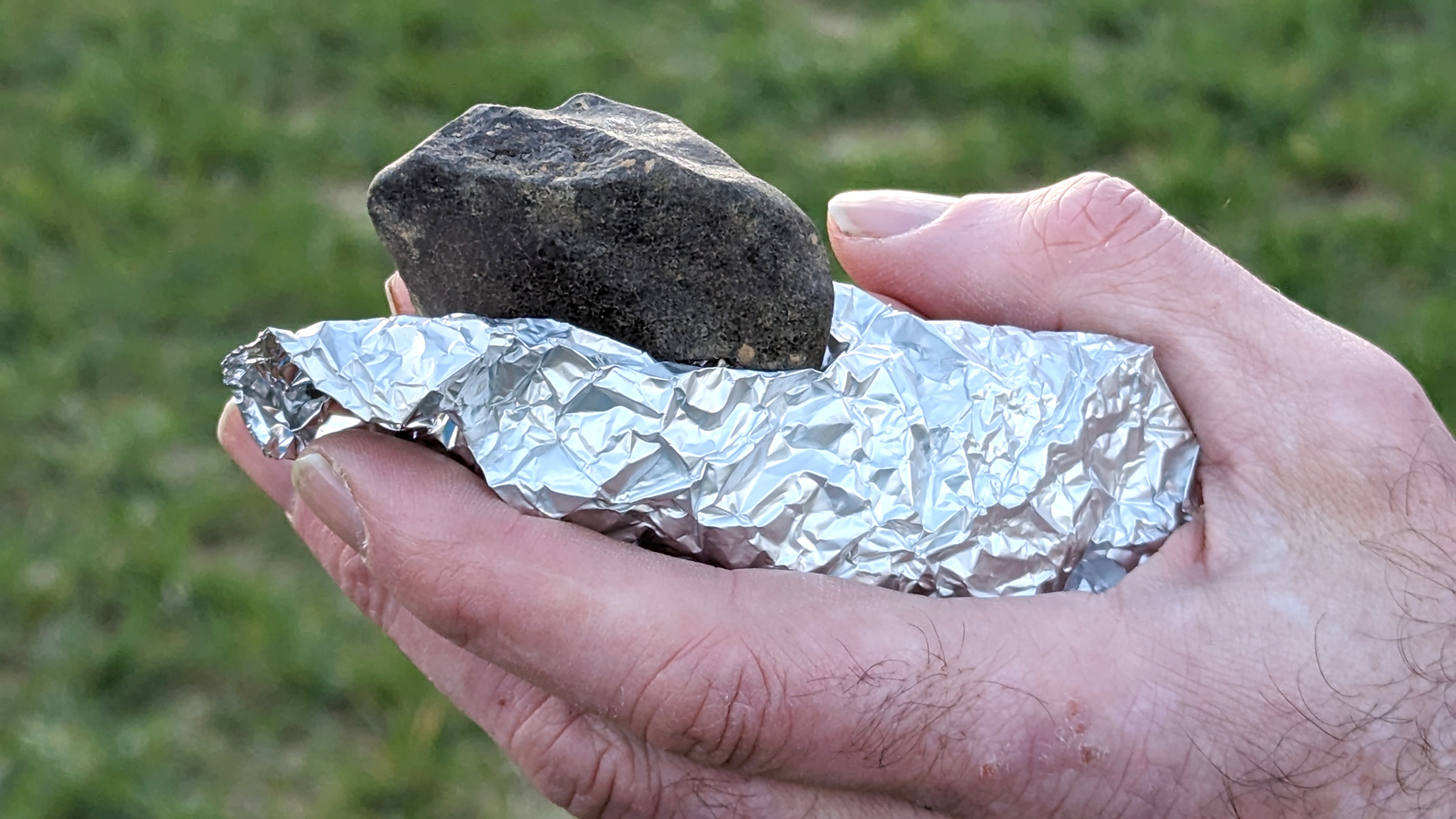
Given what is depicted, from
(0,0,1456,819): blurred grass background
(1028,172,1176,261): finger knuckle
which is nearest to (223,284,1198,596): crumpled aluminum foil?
(1028,172,1176,261): finger knuckle

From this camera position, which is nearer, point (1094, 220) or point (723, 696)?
point (723, 696)

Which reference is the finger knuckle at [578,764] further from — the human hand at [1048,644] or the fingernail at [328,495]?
the fingernail at [328,495]

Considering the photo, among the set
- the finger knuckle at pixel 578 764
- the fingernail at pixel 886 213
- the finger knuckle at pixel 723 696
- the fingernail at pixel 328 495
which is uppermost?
the fingernail at pixel 886 213

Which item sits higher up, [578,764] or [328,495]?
[328,495]

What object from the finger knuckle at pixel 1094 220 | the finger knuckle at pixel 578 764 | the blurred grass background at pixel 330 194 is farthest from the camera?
the blurred grass background at pixel 330 194

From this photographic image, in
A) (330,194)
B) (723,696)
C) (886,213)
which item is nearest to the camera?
(723,696)

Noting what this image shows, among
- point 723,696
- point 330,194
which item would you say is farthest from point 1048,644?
point 330,194

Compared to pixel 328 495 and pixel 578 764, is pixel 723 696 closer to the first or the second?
pixel 578 764

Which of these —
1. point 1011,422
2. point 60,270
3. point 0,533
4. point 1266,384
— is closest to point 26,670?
point 0,533

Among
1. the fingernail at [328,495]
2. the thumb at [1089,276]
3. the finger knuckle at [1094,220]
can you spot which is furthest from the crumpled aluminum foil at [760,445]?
the finger knuckle at [1094,220]
